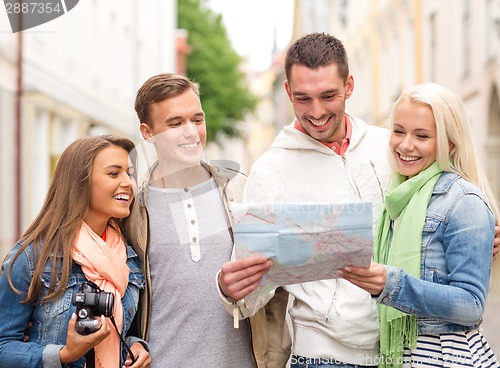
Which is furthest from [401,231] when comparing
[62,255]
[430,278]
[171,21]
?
[171,21]

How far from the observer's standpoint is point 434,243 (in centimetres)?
290

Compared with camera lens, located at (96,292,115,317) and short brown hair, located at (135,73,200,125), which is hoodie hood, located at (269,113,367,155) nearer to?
short brown hair, located at (135,73,200,125)

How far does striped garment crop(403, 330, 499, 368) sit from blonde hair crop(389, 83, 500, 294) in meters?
0.47

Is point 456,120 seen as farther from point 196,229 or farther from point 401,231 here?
point 196,229

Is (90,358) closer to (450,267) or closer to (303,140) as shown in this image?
(303,140)

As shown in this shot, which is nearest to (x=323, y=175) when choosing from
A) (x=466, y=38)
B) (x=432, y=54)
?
(x=466, y=38)

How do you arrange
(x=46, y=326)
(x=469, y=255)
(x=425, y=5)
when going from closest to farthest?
(x=469, y=255) → (x=46, y=326) → (x=425, y=5)

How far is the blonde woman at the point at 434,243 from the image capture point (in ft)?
9.09

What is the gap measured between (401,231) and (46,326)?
1.28 meters

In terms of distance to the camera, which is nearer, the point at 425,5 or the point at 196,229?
the point at 196,229

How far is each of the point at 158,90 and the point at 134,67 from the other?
18.8m

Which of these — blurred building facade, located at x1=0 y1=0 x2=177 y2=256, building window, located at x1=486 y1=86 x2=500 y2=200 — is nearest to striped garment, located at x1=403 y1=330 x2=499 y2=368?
blurred building facade, located at x1=0 y1=0 x2=177 y2=256

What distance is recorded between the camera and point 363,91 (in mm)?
29484

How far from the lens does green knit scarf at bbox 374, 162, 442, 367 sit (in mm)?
2910
